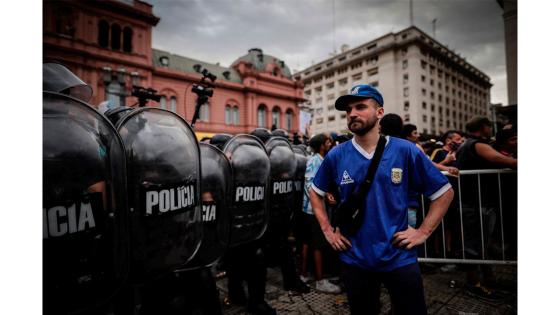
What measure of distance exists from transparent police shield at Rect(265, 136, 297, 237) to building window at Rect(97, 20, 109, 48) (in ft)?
59.8

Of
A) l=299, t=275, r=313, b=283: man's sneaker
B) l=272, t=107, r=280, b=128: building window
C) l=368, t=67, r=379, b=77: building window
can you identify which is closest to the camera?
l=299, t=275, r=313, b=283: man's sneaker

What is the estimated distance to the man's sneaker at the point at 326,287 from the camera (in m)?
3.10

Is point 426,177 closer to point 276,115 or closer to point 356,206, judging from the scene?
point 356,206

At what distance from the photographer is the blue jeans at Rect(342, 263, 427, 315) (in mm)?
1521

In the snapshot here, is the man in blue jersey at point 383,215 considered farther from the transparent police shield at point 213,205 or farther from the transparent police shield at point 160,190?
the transparent police shield at point 160,190

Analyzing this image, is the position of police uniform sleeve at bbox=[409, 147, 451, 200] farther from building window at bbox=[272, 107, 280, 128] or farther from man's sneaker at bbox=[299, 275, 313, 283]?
building window at bbox=[272, 107, 280, 128]

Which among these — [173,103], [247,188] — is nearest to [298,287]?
[247,188]

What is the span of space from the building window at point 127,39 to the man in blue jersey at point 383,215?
20630 millimetres

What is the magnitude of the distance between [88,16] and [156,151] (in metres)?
18.6

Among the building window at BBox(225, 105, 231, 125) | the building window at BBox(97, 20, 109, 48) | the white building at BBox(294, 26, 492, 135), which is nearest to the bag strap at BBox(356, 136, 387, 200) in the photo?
the building window at BBox(97, 20, 109, 48)

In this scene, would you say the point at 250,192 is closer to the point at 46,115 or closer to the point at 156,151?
the point at 156,151

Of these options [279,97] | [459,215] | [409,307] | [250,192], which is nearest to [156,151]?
[250,192]
